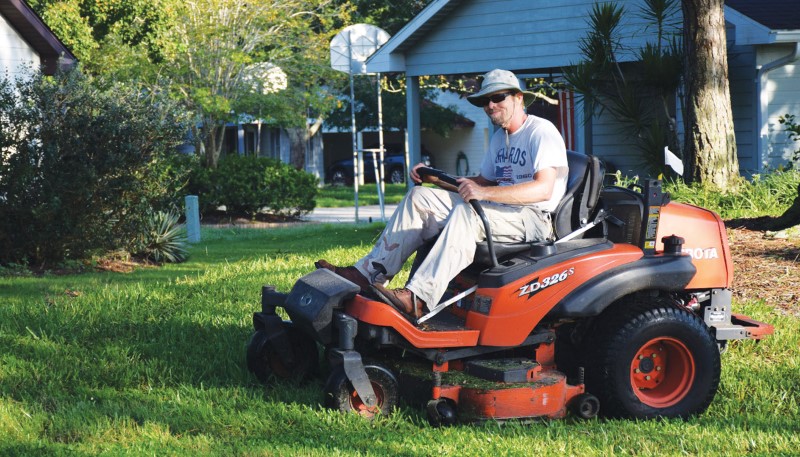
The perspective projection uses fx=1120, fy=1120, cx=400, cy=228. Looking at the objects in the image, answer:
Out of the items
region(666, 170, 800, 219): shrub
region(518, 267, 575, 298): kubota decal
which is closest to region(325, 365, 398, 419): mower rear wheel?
region(518, 267, 575, 298): kubota decal

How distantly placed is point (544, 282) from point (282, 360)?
5.82ft

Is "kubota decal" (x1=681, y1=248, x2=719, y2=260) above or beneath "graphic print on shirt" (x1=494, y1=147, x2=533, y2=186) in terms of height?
beneath

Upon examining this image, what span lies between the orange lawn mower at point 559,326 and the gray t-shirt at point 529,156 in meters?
0.12

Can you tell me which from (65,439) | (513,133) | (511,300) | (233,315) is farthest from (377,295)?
(233,315)

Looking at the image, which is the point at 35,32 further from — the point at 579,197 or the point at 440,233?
the point at 579,197

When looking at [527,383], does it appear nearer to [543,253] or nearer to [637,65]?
[543,253]

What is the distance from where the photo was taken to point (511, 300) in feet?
19.4

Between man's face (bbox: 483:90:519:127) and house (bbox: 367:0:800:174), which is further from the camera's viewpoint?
house (bbox: 367:0:800:174)

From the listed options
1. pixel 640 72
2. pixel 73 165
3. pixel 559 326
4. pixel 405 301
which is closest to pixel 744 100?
pixel 640 72

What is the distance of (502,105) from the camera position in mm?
6598

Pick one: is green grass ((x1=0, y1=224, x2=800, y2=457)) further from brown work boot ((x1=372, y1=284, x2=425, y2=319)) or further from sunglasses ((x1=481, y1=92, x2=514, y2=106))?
sunglasses ((x1=481, y1=92, x2=514, y2=106))

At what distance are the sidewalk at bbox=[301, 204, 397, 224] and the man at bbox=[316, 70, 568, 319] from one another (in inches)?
578

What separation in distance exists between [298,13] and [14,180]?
15856 mm

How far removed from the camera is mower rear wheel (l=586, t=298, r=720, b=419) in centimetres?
595
